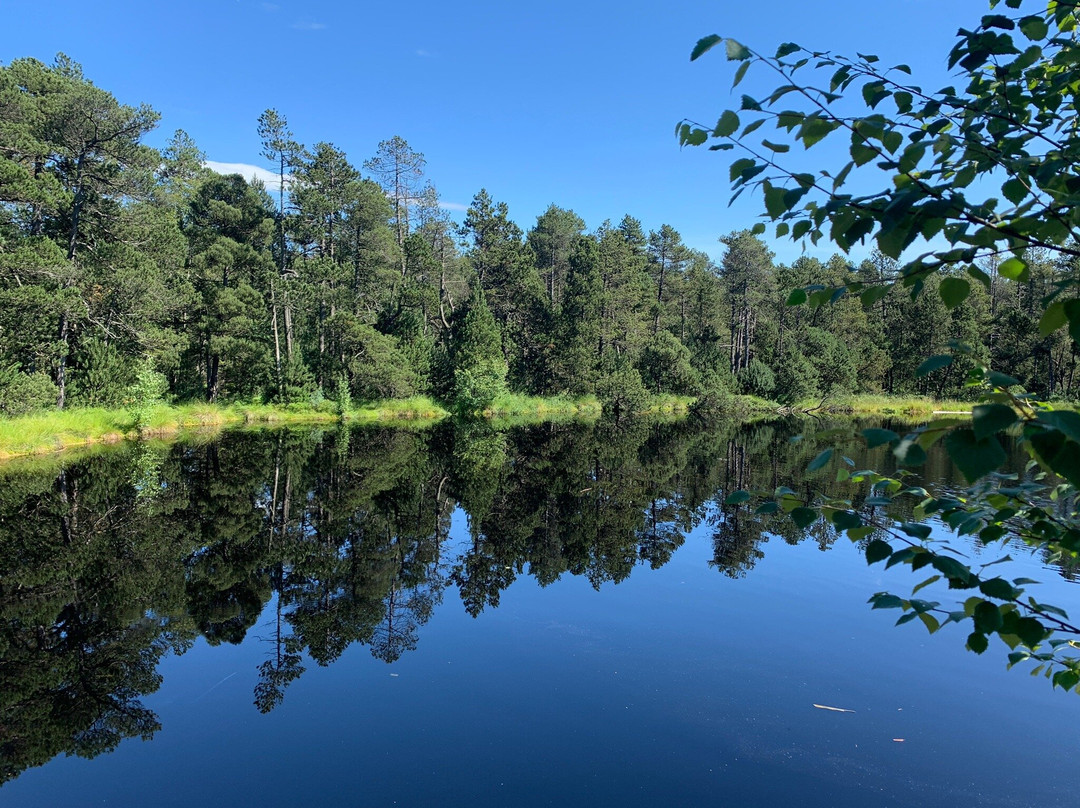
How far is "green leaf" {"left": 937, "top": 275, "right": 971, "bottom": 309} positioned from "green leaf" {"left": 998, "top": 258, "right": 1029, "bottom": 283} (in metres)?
0.08

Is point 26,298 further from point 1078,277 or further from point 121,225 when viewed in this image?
point 1078,277

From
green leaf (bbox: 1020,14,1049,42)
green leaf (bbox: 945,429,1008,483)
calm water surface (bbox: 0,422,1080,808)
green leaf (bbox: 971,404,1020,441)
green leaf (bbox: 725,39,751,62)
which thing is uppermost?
green leaf (bbox: 1020,14,1049,42)

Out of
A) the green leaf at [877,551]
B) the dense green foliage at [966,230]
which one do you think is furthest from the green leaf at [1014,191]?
the green leaf at [877,551]

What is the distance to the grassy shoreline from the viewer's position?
18609 mm

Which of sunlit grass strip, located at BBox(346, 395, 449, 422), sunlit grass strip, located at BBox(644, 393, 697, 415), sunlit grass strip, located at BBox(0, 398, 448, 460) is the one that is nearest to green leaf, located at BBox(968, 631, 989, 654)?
sunlit grass strip, located at BBox(0, 398, 448, 460)

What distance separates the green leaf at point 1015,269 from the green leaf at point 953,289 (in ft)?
0.26

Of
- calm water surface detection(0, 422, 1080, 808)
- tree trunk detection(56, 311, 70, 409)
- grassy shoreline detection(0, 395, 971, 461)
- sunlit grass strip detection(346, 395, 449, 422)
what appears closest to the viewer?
calm water surface detection(0, 422, 1080, 808)

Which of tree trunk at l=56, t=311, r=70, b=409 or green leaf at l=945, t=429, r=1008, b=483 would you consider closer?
green leaf at l=945, t=429, r=1008, b=483

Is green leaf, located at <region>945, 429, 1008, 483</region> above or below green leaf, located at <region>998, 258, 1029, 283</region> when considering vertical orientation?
below

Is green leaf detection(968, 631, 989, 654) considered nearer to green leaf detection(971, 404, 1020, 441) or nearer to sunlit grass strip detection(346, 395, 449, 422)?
green leaf detection(971, 404, 1020, 441)

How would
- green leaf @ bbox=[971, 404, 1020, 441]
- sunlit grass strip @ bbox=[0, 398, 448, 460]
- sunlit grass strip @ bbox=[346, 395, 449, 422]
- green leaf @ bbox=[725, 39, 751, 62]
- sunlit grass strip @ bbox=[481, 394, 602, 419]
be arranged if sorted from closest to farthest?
green leaf @ bbox=[971, 404, 1020, 441]
green leaf @ bbox=[725, 39, 751, 62]
sunlit grass strip @ bbox=[0, 398, 448, 460]
sunlit grass strip @ bbox=[346, 395, 449, 422]
sunlit grass strip @ bbox=[481, 394, 602, 419]

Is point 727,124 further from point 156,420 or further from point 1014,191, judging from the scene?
point 156,420

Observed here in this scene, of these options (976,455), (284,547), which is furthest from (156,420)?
(976,455)

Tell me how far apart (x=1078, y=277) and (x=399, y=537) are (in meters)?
10.5
